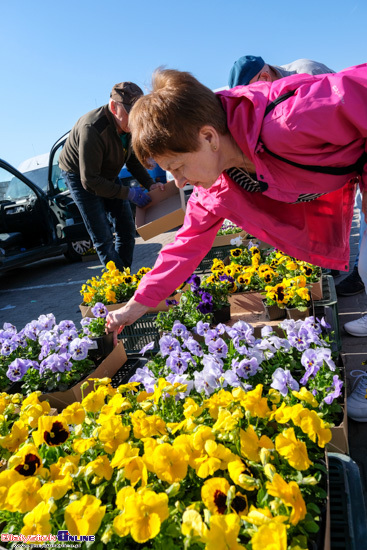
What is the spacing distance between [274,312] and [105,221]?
1.80 m

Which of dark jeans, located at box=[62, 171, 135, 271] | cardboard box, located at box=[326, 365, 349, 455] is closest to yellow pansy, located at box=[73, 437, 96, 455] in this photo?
cardboard box, located at box=[326, 365, 349, 455]

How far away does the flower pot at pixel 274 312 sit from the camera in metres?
2.68

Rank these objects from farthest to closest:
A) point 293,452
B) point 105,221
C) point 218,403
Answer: point 105,221
point 218,403
point 293,452

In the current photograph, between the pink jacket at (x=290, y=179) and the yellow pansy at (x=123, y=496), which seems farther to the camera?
the pink jacket at (x=290, y=179)

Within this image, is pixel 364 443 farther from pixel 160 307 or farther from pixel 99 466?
pixel 160 307

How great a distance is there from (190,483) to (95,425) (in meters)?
0.37

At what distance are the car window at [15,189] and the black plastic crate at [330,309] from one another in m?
5.42

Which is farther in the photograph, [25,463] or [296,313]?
[296,313]

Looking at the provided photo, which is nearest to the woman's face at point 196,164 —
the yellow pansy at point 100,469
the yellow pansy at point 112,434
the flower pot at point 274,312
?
the yellow pansy at point 112,434

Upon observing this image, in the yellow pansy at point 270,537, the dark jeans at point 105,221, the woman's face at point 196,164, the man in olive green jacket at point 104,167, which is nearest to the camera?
the yellow pansy at point 270,537

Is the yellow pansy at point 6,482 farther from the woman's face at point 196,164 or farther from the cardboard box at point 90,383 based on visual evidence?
the woman's face at point 196,164

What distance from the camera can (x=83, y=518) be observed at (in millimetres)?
952

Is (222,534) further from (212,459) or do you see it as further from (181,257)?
(181,257)

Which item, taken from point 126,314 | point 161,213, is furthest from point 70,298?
point 126,314
